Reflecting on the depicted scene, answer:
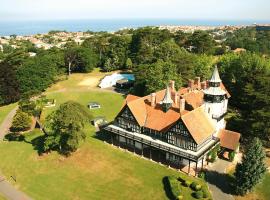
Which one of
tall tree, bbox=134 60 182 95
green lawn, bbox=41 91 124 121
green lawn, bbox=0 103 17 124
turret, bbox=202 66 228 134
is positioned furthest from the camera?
green lawn, bbox=0 103 17 124

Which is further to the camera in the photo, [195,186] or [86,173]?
[86,173]

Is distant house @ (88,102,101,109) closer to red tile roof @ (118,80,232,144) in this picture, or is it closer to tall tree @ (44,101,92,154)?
tall tree @ (44,101,92,154)

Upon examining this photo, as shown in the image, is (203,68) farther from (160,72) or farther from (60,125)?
(60,125)

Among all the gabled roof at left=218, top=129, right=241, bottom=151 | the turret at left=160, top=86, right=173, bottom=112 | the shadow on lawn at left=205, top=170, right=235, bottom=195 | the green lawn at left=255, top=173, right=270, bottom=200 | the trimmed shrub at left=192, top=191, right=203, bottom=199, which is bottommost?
the green lawn at left=255, top=173, right=270, bottom=200

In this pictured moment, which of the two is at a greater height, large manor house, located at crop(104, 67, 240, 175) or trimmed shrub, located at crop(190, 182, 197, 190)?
large manor house, located at crop(104, 67, 240, 175)

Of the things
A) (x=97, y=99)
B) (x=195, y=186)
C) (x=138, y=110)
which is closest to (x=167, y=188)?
(x=195, y=186)

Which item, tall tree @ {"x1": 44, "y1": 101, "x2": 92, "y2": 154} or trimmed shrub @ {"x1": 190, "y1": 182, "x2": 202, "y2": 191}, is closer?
trimmed shrub @ {"x1": 190, "y1": 182, "x2": 202, "y2": 191}

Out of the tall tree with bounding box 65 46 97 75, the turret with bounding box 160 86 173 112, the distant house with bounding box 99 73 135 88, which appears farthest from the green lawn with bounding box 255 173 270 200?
the tall tree with bounding box 65 46 97 75

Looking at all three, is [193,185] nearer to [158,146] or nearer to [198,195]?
[198,195]

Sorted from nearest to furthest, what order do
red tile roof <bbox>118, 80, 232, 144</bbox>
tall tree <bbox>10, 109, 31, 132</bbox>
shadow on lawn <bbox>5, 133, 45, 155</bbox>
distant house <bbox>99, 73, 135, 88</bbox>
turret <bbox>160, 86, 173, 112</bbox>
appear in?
red tile roof <bbox>118, 80, 232, 144</bbox> < turret <bbox>160, 86, 173, 112</bbox> < shadow on lawn <bbox>5, 133, 45, 155</bbox> < tall tree <bbox>10, 109, 31, 132</bbox> < distant house <bbox>99, 73, 135, 88</bbox>
